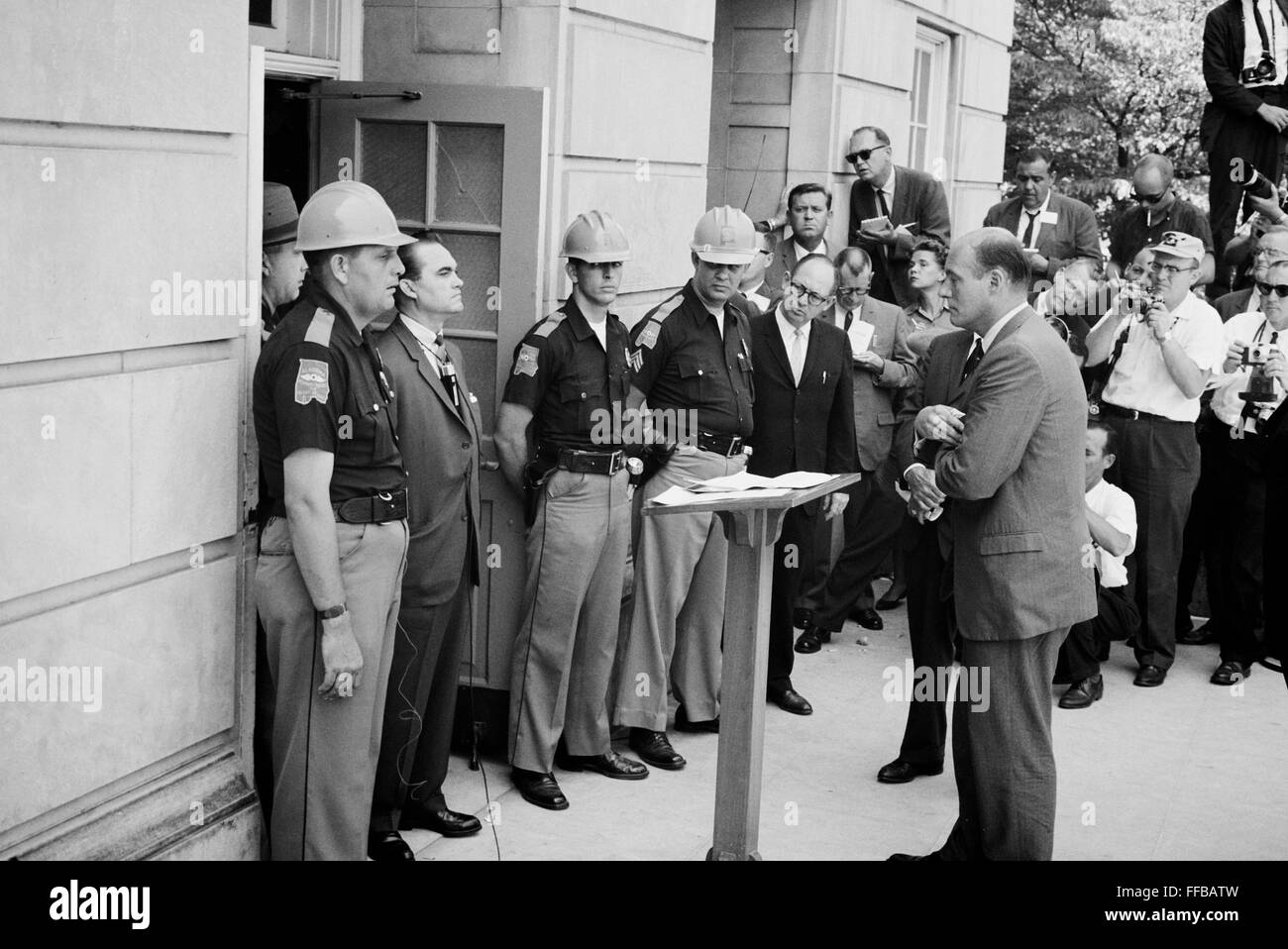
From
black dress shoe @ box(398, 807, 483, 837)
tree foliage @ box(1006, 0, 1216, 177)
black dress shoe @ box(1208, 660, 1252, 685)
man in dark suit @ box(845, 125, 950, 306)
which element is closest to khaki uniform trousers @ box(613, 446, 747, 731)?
black dress shoe @ box(398, 807, 483, 837)

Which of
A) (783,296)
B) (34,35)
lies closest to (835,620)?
(783,296)

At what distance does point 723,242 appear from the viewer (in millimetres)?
6637

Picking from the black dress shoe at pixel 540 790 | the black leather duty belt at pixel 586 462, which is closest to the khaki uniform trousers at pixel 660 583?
the black leather duty belt at pixel 586 462

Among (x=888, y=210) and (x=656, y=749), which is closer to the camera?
(x=656, y=749)

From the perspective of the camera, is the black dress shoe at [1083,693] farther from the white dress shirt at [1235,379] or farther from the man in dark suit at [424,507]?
the man in dark suit at [424,507]

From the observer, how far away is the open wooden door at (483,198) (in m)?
6.23

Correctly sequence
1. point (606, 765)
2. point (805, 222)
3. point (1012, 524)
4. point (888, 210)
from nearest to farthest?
point (1012, 524) < point (606, 765) < point (805, 222) < point (888, 210)

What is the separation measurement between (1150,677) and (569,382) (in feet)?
12.4

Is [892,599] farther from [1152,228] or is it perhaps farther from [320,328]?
[320,328]

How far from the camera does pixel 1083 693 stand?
7820mm

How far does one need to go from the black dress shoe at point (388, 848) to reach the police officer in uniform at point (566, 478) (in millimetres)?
740

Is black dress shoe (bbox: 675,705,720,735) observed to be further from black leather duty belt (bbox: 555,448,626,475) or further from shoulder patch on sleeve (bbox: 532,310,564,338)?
shoulder patch on sleeve (bbox: 532,310,564,338)

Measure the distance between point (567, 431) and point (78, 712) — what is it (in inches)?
90.6

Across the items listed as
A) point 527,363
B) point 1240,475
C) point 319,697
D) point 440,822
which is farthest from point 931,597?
point 1240,475
